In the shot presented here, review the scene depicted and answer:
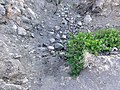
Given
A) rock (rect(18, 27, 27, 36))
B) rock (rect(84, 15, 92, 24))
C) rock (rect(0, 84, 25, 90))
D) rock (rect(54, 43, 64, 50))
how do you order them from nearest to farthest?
rock (rect(0, 84, 25, 90)) < rock (rect(54, 43, 64, 50)) < rock (rect(18, 27, 27, 36)) < rock (rect(84, 15, 92, 24))

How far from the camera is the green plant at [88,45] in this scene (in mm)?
4613

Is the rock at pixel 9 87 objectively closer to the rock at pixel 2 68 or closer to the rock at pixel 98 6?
the rock at pixel 2 68

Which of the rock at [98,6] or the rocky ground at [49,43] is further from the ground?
the rock at [98,6]

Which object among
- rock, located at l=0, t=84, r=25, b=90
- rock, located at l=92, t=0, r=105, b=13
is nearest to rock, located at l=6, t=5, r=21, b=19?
rock, located at l=92, t=0, r=105, b=13

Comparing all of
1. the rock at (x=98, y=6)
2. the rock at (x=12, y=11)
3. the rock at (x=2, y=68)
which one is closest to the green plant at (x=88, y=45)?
Answer: the rock at (x=98, y=6)

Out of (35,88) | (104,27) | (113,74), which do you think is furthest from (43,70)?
(104,27)

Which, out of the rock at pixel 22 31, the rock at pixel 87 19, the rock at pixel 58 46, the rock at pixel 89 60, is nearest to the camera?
the rock at pixel 89 60

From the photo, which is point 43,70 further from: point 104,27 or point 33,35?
point 104,27

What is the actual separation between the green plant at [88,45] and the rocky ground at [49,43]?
11 cm

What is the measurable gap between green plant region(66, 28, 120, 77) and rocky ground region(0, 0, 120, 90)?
0.36ft

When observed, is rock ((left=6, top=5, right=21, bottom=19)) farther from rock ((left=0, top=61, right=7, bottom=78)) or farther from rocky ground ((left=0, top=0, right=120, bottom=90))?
rock ((left=0, top=61, right=7, bottom=78))

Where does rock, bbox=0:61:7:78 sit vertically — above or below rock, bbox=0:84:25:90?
above

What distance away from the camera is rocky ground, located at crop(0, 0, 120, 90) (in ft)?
14.9

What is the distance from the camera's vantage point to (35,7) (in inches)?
234
